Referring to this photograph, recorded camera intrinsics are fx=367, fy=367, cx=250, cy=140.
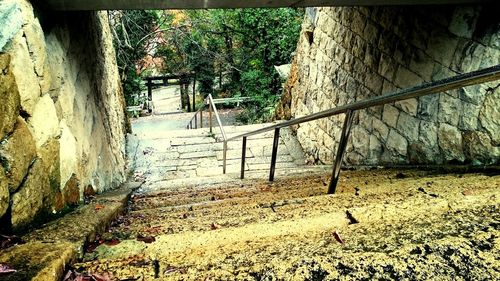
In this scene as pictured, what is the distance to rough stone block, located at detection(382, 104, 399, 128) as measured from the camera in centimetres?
395

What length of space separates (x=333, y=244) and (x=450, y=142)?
7.61 feet

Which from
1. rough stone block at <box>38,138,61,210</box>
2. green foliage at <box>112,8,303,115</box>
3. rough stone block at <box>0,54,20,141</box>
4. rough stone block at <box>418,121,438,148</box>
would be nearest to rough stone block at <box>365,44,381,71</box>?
rough stone block at <box>418,121,438,148</box>

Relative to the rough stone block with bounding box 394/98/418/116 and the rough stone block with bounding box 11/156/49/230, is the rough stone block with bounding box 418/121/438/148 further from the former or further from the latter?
the rough stone block with bounding box 11/156/49/230

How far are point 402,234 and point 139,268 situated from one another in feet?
3.21

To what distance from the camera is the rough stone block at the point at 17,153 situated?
1.76 m

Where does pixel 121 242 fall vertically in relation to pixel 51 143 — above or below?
below

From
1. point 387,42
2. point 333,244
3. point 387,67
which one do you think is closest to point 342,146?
point 333,244

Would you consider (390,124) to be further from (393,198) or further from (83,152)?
(83,152)

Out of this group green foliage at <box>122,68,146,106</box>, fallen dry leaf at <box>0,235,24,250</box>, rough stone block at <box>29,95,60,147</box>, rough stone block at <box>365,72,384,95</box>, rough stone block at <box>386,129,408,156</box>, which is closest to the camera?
fallen dry leaf at <box>0,235,24,250</box>

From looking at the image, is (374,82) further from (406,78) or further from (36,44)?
(36,44)

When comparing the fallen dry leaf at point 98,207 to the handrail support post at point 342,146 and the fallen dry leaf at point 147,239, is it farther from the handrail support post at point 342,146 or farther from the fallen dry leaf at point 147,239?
the handrail support post at point 342,146

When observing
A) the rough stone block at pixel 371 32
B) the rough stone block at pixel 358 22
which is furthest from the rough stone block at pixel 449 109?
the rough stone block at pixel 358 22

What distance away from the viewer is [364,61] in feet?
15.5

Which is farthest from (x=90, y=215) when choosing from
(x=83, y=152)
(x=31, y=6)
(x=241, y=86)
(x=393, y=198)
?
(x=241, y=86)
